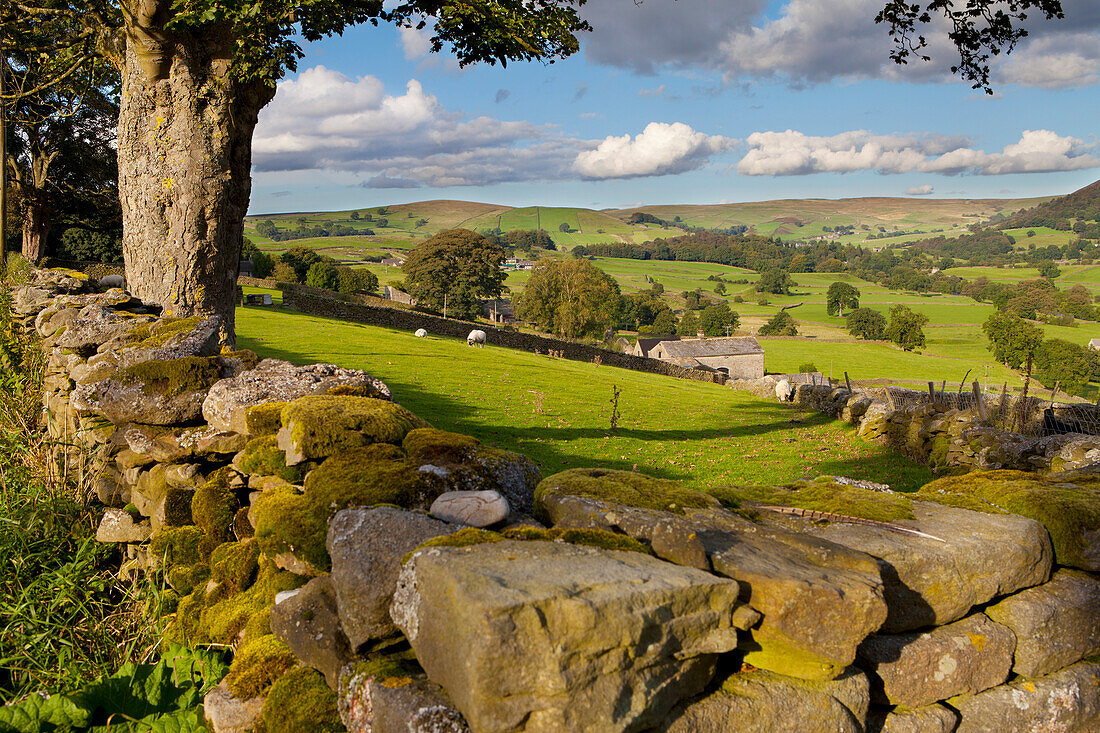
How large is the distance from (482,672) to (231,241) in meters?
9.46

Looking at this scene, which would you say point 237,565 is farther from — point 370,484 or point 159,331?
point 159,331

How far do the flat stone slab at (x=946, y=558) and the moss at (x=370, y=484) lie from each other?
6.75 feet

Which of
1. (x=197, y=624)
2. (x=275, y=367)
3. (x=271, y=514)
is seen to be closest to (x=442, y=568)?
(x=271, y=514)

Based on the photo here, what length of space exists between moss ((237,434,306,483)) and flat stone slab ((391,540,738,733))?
1820 mm

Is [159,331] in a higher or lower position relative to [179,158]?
lower

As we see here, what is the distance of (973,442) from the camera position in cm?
1300

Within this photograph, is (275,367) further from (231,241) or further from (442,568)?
(231,241)

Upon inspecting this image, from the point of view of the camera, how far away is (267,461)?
4332 mm

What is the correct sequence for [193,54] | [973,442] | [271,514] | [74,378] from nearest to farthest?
[271,514] < [74,378] < [193,54] < [973,442]

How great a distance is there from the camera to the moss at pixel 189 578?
461 centimetres

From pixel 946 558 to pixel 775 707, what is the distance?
1326 millimetres

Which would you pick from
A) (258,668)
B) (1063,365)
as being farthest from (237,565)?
(1063,365)

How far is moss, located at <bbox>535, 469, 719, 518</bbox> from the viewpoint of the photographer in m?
3.71

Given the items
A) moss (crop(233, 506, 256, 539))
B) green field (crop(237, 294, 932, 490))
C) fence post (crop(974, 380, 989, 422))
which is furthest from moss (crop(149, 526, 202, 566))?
fence post (crop(974, 380, 989, 422))
